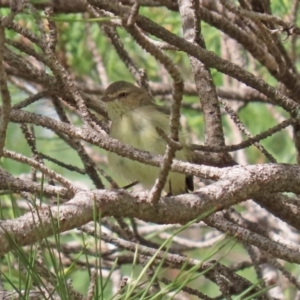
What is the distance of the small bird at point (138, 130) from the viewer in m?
3.92

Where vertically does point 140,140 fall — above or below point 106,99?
below

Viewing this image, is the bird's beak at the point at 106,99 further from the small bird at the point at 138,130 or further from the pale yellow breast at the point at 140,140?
the pale yellow breast at the point at 140,140

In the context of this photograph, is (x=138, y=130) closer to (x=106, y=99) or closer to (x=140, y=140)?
(x=140, y=140)

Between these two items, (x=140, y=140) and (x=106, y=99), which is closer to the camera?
(x=140, y=140)

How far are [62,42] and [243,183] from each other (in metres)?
3.15

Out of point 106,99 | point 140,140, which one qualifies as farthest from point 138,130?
point 106,99

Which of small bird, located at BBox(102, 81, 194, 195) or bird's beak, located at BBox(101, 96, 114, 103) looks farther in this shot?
bird's beak, located at BBox(101, 96, 114, 103)

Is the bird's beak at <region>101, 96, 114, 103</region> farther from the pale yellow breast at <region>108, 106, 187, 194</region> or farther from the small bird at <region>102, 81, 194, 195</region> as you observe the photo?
the pale yellow breast at <region>108, 106, 187, 194</region>

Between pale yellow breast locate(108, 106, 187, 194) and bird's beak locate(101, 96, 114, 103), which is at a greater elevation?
bird's beak locate(101, 96, 114, 103)

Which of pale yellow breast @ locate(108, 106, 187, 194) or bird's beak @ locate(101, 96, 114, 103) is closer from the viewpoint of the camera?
pale yellow breast @ locate(108, 106, 187, 194)

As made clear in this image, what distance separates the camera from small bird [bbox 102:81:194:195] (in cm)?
392

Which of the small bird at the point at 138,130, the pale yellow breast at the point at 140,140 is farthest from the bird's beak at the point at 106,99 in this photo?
the pale yellow breast at the point at 140,140

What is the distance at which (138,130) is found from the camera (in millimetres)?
4051

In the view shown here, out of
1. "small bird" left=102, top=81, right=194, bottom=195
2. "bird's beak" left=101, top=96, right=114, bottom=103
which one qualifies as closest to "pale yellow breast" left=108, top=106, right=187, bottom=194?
"small bird" left=102, top=81, right=194, bottom=195
